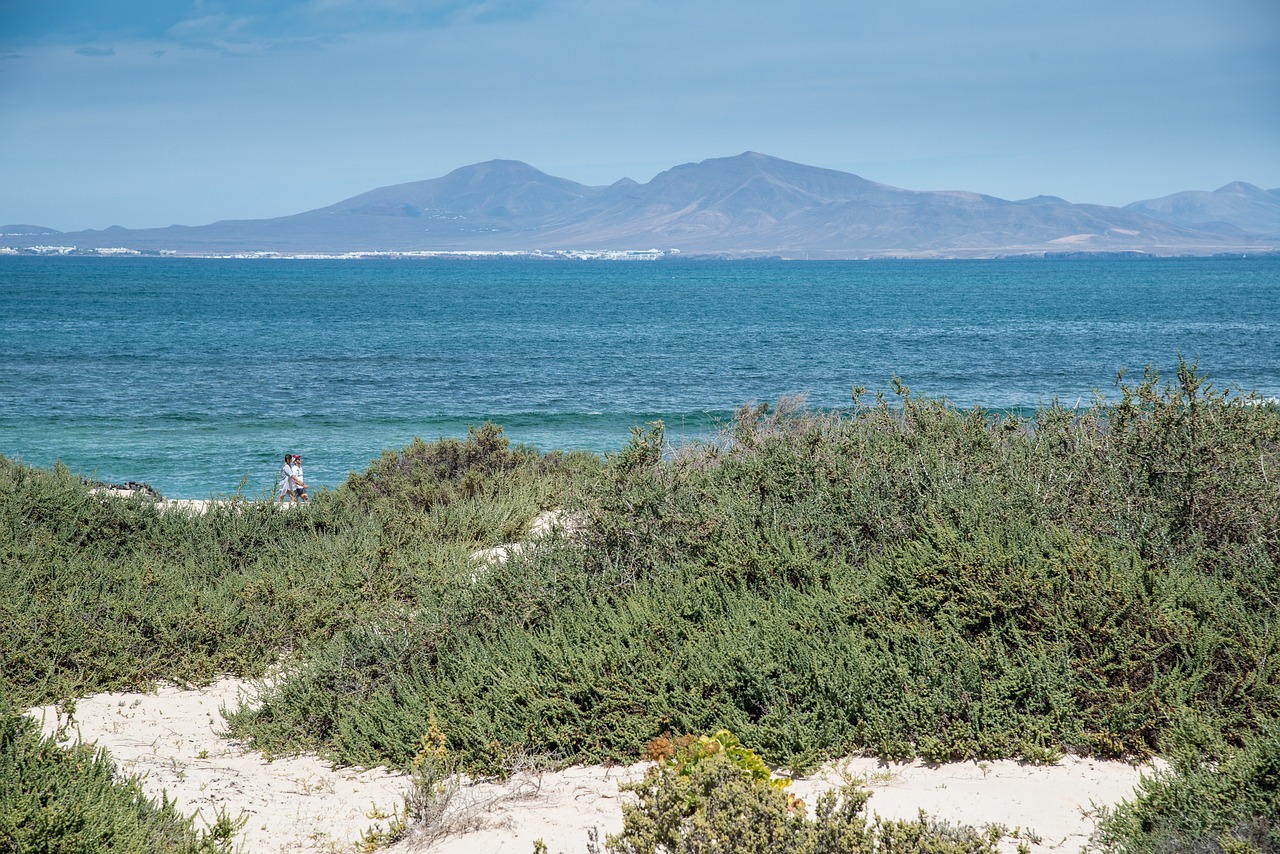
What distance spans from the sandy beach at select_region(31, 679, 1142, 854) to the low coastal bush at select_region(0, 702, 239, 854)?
234 millimetres

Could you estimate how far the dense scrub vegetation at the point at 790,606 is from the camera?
5691 millimetres

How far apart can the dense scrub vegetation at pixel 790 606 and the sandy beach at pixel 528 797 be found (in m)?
0.15

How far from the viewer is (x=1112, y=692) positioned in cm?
562

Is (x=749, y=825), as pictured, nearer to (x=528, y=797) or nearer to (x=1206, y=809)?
(x=528, y=797)

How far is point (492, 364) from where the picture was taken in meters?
45.1

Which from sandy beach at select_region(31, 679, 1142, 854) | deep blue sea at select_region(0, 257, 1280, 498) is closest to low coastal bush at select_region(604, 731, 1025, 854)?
sandy beach at select_region(31, 679, 1142, 854)

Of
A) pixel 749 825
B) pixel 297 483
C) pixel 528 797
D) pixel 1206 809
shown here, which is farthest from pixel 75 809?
pixel 297 483

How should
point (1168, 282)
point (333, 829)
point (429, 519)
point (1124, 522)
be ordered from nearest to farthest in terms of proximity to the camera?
point (333, 829) → point (1124, 522) → point (429, 519) → point (1168, 282)

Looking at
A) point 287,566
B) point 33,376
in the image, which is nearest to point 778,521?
point 287,566

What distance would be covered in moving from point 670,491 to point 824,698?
2.85 m

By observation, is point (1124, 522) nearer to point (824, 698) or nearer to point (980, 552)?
point (980, 552)

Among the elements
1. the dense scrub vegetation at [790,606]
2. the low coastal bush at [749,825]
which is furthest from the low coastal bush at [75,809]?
the low coastal bush at [749,825]

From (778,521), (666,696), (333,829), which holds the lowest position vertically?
(333,829)

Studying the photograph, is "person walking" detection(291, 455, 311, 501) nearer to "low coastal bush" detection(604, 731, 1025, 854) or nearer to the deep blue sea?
the deep blue sea
